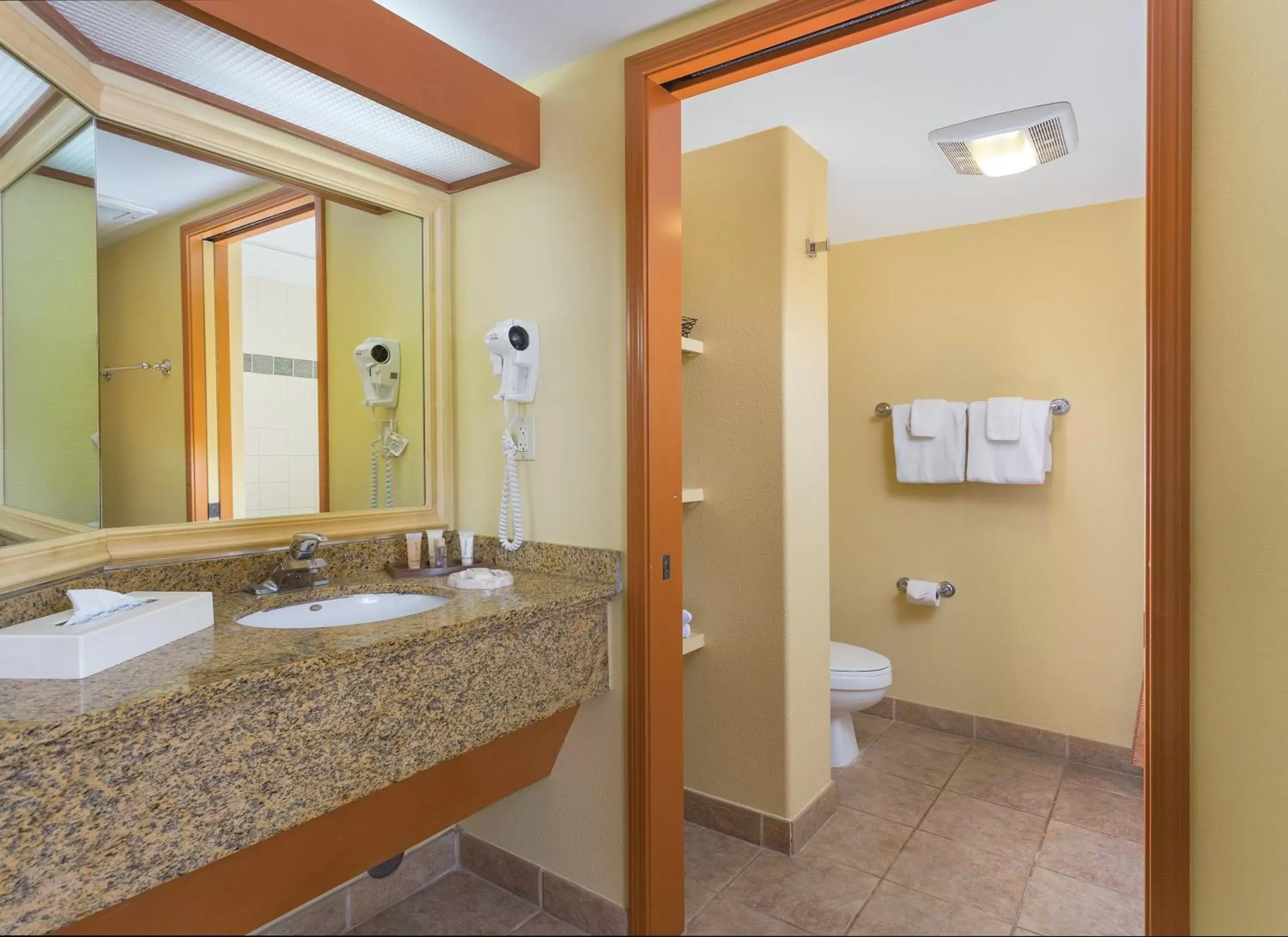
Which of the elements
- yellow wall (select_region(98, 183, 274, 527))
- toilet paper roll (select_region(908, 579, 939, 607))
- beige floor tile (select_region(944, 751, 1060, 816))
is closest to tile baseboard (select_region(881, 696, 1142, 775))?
beige floor tile (select_region(944, 751, 1060, 816))

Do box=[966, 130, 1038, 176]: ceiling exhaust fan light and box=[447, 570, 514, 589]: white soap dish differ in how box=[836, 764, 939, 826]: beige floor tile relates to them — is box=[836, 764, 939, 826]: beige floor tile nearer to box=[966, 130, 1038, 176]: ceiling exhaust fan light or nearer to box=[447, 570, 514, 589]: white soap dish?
box=[447, 570, 514, 589]: white soap dish

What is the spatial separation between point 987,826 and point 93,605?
2.20m

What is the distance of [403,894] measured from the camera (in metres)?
1.64

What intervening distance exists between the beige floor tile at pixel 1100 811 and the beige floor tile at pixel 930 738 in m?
0.37

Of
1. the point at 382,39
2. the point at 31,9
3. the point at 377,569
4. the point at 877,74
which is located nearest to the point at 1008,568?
the point at 877,74

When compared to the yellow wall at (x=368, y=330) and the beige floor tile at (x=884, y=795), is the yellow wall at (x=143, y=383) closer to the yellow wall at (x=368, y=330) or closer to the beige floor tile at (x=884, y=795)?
the yellow wall at (x=368, y=330)

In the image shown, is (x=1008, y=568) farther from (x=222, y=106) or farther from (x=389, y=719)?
(x=222, y=106)

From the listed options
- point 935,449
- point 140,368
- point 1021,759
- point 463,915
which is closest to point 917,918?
point 463,915

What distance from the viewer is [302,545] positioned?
148 cm

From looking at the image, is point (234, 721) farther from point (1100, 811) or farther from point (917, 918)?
point (1100, 811)

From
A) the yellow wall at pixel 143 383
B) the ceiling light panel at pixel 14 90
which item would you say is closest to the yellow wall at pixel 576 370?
the yellow wall at pixel 143 383

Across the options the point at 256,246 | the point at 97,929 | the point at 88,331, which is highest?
the point at 256,246

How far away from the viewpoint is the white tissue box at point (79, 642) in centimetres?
88

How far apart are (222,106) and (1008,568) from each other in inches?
107
